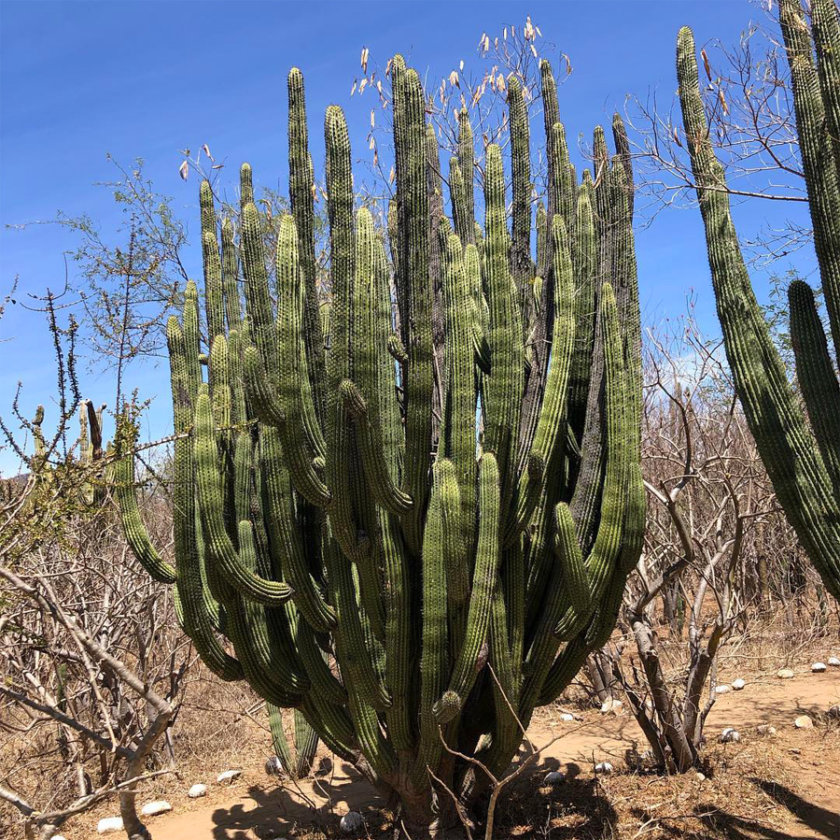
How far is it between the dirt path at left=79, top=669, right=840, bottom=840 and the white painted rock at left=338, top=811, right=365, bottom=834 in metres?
0.22

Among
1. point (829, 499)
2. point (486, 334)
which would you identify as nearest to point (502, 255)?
point (486, 334)

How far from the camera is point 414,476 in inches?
163

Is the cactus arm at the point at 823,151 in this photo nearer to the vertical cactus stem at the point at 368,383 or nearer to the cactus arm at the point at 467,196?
the cactus arm at the point at 467,196

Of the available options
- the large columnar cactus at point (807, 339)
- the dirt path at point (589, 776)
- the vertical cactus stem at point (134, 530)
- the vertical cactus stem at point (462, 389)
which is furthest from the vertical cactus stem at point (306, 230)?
the dirt path at point (589, 776)

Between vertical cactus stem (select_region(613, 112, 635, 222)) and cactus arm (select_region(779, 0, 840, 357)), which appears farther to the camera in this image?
vertical cactus stem (select_region(613, 112, 635, 222))

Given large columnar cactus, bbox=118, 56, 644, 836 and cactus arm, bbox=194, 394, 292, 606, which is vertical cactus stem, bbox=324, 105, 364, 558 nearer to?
large columnar cactus, bbox=118, 56, 644, 836

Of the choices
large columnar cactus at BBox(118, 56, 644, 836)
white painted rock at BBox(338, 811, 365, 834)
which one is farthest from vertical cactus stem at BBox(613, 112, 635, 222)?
white painted rock at BBox(338, 811, 365, 834)

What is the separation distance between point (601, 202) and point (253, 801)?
5.00m

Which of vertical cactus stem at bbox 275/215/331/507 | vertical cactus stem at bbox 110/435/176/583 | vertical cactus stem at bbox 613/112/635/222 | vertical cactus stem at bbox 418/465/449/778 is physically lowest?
vertical cactus stem at bbox 418/465/449/778

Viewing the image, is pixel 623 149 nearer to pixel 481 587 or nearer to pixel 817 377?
pixel 817 377

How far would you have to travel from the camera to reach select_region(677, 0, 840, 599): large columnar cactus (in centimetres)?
378

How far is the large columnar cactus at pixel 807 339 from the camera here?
12.4 ft

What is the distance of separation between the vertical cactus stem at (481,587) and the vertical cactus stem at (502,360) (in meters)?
0.20

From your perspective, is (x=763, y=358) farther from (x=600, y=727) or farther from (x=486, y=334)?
(x=600, y=727)
